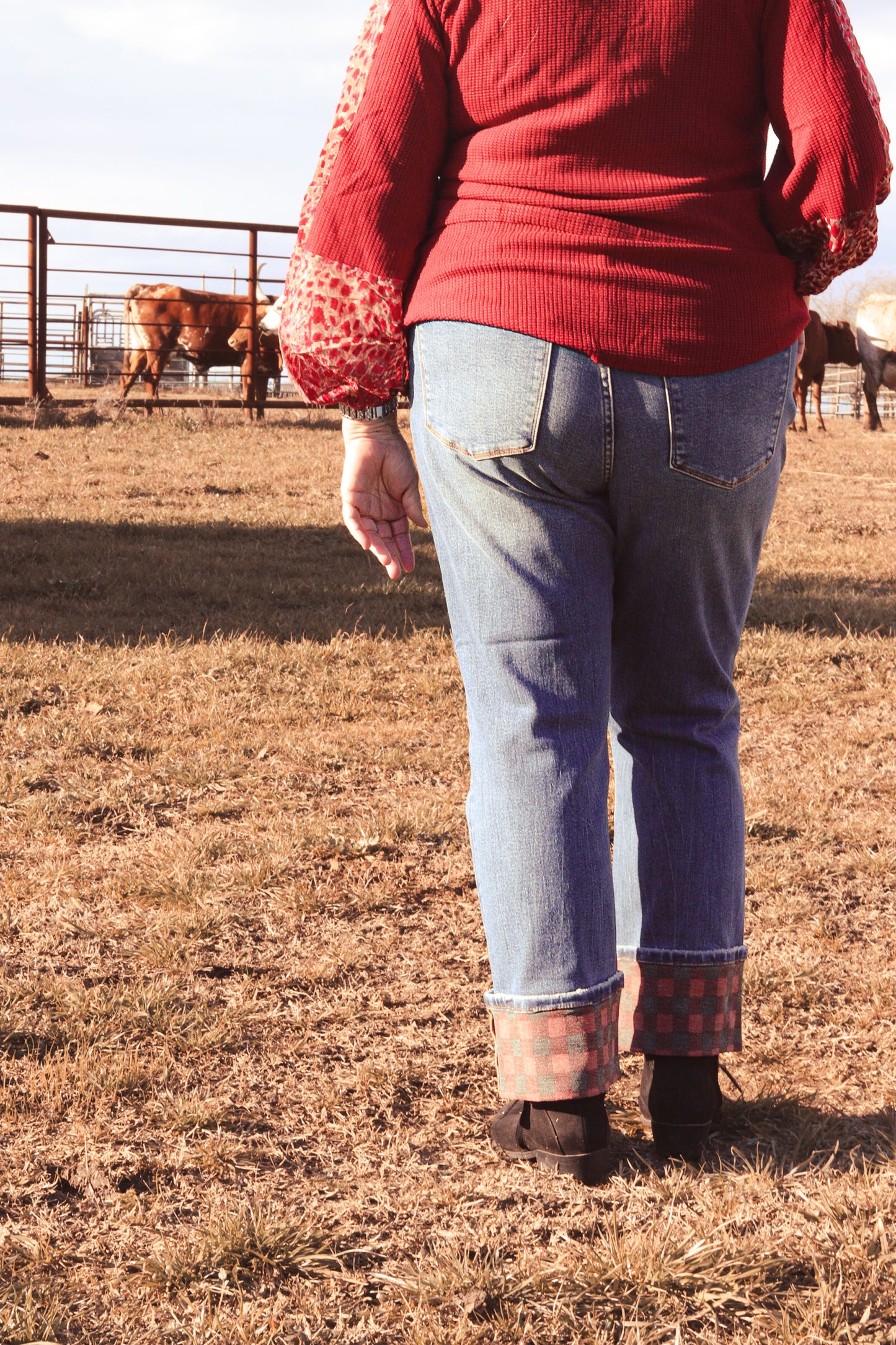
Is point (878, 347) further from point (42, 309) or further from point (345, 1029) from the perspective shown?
point (345, 1029)

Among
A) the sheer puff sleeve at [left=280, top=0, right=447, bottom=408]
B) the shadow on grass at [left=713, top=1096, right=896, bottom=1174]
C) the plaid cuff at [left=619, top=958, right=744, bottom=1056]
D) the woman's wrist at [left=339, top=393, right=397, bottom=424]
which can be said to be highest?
the sheer puff sleeve at [left=280, top=0, right=447, bottom=408]

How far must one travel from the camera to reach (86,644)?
473 centimetres

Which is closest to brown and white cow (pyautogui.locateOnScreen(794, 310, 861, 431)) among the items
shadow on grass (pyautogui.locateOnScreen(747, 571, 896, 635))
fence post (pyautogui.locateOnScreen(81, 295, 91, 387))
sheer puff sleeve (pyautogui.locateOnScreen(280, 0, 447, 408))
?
fence post (pyautogui.locateOnScreen(81, 295, 91, 387))

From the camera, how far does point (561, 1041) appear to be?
1562 millimetres

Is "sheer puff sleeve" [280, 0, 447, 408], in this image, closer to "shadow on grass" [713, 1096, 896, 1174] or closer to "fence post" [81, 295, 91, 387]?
"shadow on grass" [713, 1096, 896, 1174]

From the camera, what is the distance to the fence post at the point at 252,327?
1365cm

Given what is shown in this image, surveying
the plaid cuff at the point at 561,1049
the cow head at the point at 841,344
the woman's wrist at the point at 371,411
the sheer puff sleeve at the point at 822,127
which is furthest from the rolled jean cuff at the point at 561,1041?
the cow head at the point at 841,344

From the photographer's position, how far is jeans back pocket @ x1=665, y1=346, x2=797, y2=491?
1.44 metres

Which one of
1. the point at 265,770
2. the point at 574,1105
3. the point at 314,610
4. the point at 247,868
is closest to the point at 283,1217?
the point at 574,1105

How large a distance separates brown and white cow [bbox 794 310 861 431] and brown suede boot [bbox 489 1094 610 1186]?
47.8 ft

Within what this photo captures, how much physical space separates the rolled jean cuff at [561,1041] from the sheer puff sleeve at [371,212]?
2.57ft

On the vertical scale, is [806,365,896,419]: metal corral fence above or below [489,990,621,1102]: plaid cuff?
above

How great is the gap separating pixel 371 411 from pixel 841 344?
18517mm

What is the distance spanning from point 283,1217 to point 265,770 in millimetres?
1999
